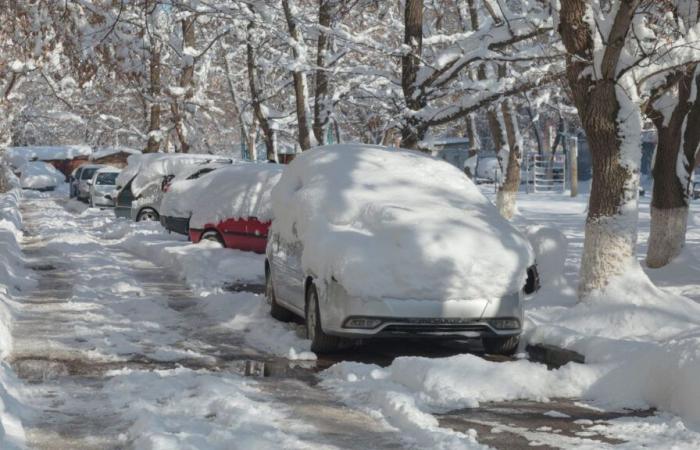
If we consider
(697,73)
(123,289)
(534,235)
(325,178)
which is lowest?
(123,289)

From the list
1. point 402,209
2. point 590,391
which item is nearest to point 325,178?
point 402,209

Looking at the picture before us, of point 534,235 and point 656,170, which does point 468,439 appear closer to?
point 534,235

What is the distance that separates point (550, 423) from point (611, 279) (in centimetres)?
442

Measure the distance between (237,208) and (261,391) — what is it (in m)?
10.4

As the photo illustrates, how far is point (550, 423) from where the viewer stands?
7098 mm

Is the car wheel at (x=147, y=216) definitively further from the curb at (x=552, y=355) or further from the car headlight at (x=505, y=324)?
the car headlight at (x=505, y=324)

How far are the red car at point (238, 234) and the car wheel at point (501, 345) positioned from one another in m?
8.03

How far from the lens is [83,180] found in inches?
1724

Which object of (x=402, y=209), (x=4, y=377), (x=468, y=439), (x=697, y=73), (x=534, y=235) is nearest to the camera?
(x=468, y=439)

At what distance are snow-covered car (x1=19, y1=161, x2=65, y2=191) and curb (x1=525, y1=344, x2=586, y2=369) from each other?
5691cm

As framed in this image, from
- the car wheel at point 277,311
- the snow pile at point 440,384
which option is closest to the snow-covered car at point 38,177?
the car wheel at point 277,311

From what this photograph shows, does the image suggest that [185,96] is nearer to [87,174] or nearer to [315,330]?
[87,174]

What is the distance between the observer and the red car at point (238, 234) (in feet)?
58.1

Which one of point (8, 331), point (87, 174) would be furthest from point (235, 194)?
point (87, 174)
